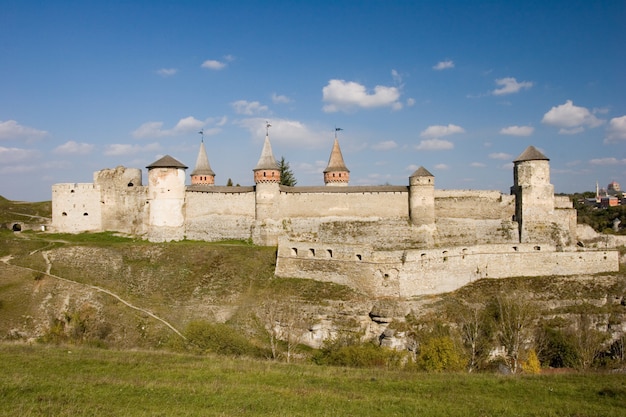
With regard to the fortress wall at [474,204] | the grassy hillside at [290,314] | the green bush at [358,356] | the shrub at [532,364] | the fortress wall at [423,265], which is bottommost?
the shrub at [532,364]

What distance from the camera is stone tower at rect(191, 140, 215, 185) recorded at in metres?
51.0

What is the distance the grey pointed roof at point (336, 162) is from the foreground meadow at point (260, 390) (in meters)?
32.3

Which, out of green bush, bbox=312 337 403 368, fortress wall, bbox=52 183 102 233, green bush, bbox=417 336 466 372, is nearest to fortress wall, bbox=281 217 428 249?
green bush, bbox=312 337 403 368

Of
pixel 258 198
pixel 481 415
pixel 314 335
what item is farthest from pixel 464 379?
pixel 258 198

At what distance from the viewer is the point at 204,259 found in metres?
35.8

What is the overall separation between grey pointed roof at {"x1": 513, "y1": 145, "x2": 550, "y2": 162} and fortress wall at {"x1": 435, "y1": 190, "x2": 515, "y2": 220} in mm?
3062

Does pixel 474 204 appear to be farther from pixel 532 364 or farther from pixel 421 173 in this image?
pixel 532 364

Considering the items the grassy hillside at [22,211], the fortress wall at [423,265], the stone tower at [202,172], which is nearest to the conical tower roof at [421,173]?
the fortress wall at [423,265]

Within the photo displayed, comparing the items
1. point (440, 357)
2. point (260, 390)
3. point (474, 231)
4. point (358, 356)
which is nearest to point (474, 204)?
point (474, 231)

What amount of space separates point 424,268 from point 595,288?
1135cm

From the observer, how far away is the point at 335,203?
136 ft

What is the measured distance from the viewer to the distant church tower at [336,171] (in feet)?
161

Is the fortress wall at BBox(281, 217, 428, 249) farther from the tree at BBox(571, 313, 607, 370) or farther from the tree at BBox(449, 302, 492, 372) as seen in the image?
the tree at BBox(571, 313, 607, 370)

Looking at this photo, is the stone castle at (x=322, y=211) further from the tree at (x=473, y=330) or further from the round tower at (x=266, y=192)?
the tree at (x=473, y=330)
